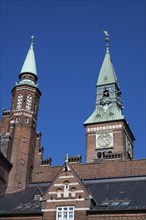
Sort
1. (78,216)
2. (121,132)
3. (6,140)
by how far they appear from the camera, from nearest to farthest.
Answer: (78,216) < (6,140) < (121,132)

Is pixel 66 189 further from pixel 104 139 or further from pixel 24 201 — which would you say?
pixel 104 139

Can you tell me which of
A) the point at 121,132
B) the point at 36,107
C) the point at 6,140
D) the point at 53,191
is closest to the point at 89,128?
the point at 121,132

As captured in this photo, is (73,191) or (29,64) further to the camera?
(29,64)

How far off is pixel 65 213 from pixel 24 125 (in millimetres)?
19352

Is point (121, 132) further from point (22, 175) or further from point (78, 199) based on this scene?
point (78, 199)

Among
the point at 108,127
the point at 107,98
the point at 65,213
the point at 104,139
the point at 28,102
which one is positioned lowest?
the point at 65,213

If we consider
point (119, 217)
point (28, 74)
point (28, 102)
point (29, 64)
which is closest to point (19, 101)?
point (28, 102)

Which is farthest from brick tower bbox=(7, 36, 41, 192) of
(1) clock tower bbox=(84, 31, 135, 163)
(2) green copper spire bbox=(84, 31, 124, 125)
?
(2) green copper spire bbox=(84, 31, 124, 125)

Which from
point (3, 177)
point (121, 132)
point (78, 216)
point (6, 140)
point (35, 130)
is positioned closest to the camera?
point (78, 216)

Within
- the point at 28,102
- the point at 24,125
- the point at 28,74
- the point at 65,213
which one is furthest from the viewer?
the point at 28,74

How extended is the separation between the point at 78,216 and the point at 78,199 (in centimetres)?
164

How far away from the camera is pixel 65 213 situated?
42.9m

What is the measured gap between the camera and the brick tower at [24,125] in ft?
185

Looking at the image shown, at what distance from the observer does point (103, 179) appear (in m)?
54.2
